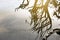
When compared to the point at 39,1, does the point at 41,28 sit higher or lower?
lower

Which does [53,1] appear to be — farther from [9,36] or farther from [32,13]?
[9,36]

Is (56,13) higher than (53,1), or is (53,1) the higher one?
(53,1)

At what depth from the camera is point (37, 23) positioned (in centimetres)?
335

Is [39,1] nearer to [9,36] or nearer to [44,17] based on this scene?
[44,17]

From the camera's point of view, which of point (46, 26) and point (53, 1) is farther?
point (46, 26)

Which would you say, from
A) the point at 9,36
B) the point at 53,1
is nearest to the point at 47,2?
the point at 53,1

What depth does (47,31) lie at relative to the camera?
342 centimetres

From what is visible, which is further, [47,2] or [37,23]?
[37,23]

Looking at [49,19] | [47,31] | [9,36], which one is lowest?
[9,36]

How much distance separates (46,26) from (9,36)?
373 centimetres

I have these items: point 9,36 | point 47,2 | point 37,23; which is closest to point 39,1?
point 47,2

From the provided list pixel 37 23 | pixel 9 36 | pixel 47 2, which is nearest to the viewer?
pixel 47 2

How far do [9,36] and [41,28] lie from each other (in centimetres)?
373

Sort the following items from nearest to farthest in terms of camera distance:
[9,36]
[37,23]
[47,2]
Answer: [47,2], [37,23], [9,36]
